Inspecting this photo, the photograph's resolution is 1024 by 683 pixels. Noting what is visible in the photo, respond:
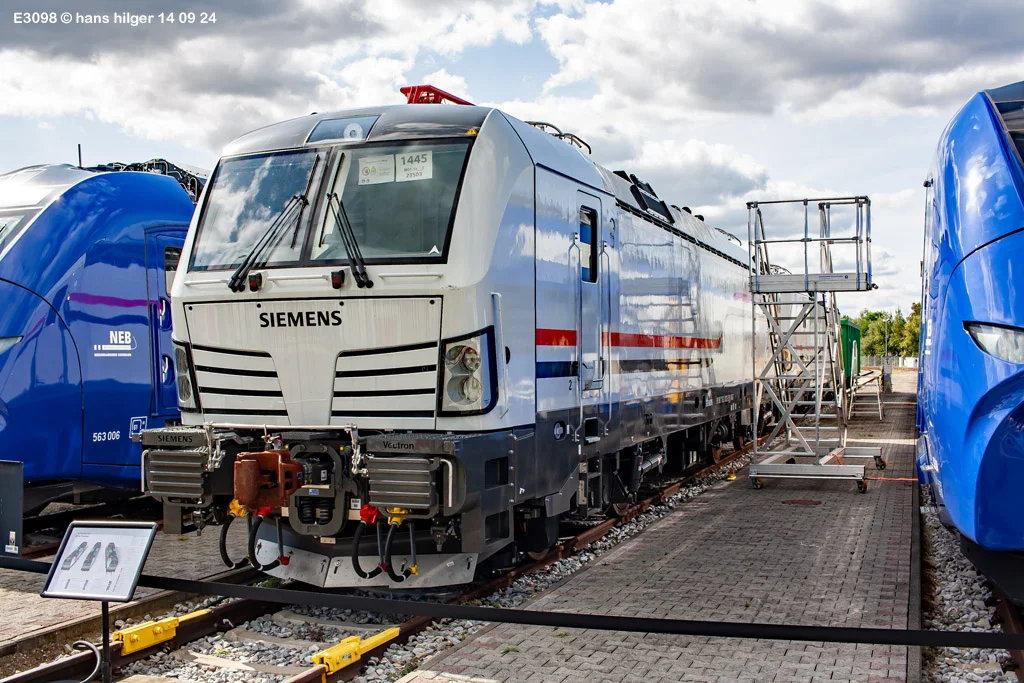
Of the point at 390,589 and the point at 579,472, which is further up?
the point at 579,472

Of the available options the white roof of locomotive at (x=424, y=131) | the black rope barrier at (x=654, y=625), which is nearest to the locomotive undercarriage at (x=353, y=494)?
the black rope barrier at (x=654, y=625)

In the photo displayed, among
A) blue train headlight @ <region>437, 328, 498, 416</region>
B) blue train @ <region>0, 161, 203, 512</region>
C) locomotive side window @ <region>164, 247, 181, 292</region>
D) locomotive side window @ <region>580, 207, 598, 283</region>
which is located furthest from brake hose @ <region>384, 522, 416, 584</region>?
locomotive side window @ <region>164, 247, 181, 292</region>

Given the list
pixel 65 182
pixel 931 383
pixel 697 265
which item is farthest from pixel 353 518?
pixel 697 265

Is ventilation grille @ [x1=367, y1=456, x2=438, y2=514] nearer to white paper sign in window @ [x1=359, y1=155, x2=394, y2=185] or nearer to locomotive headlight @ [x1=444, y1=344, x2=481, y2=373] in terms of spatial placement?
locomotive headlight @ [x1=444, y1=344, x2=481, y2=373]

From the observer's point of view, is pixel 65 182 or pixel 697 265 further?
pixel 697 265

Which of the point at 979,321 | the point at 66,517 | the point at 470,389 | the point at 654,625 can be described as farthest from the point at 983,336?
the point at 66,517

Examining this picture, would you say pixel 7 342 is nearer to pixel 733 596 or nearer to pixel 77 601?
pixel 77 601

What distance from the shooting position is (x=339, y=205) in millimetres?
6520

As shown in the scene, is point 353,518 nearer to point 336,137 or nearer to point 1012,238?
point 336,137

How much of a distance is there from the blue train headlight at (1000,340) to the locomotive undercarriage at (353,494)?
9.41 feet

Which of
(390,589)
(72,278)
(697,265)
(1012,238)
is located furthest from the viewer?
(697,265)

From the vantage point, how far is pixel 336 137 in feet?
22.2

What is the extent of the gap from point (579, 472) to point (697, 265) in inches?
225

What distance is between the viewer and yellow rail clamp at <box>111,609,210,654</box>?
587 centimetres
